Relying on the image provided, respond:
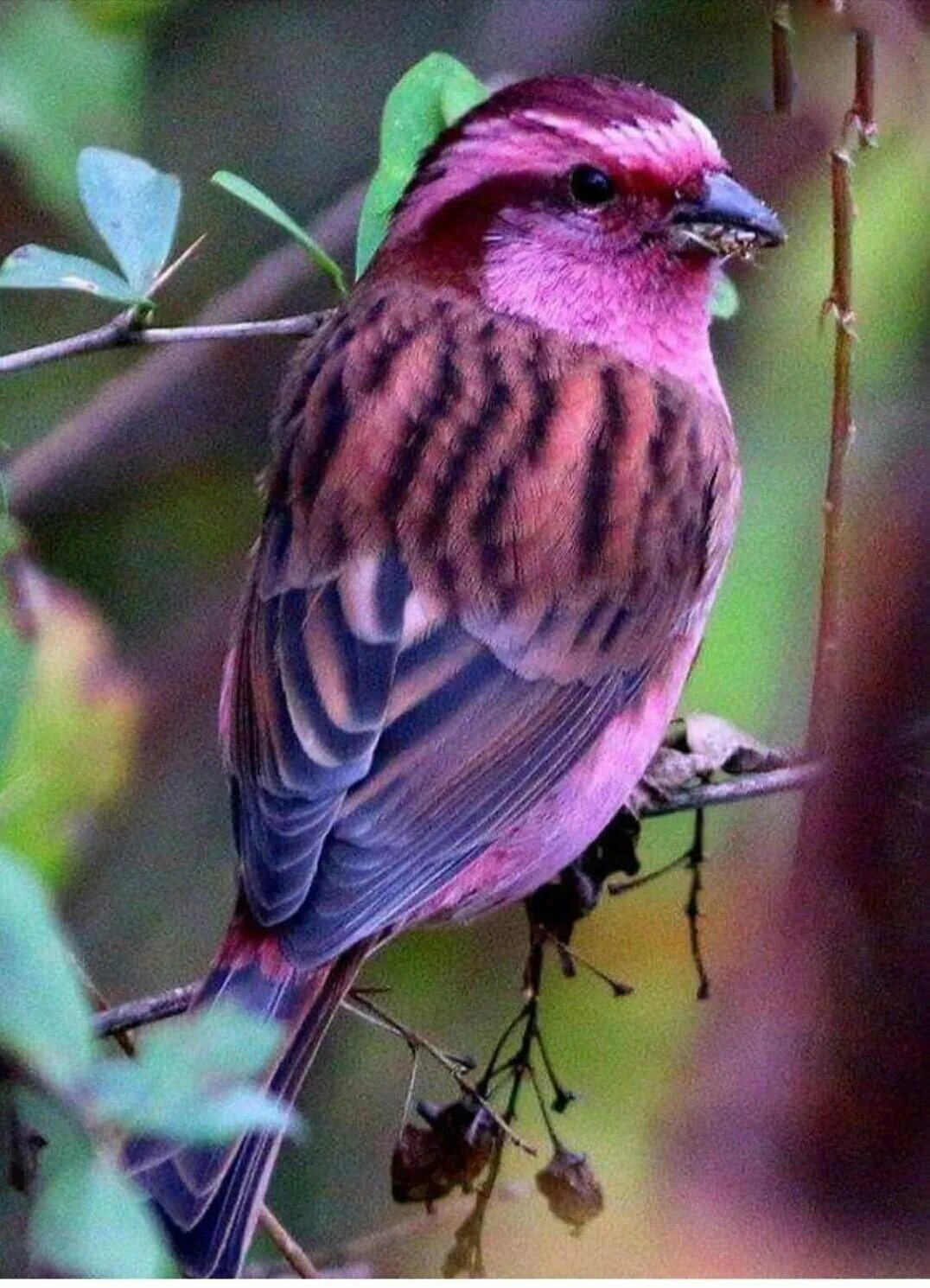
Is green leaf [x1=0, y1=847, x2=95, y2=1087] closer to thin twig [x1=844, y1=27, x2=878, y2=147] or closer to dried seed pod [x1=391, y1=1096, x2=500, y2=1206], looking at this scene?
dried seed pod [x1=391, y1=1096, x2=500, y2=1206]

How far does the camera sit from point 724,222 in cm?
249

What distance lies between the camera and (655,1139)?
8.00ft

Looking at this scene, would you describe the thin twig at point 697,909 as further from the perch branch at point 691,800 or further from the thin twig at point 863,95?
the thin twig at point 863,95

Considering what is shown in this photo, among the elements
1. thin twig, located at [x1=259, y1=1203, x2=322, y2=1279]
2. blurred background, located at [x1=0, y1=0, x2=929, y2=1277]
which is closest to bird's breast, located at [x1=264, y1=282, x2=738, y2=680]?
blurred background, located at [x1=0, y1=0, x2=929, y2=1277]

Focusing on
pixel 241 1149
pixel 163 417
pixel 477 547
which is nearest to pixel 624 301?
pixel 477 547

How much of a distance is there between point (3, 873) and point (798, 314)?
143 cm

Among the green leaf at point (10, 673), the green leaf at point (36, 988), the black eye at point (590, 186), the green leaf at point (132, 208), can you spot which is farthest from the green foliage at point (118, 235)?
the green leaf at point (36, 988)

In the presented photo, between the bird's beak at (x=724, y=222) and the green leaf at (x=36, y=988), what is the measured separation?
4.44ft

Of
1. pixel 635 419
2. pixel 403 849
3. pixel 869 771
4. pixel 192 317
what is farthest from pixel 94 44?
pixel 869 771

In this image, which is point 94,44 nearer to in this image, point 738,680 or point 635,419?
point 635,419

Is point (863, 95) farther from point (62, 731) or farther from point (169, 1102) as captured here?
point (169, 1102)

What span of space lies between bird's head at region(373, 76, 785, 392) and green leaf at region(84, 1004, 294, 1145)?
4.49ft

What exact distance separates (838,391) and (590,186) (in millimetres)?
446

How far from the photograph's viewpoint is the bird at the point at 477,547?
2178 mm
